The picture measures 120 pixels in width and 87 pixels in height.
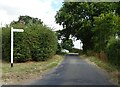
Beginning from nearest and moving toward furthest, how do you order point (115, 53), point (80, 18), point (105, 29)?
1. point (115, 53)
2. point (105, 29)
3. point (80, 18)

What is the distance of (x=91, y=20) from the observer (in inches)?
1718

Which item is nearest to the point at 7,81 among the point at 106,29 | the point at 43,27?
the point at 43,27

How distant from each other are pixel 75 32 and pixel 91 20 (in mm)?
4394

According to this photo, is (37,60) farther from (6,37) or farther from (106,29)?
(106,29)

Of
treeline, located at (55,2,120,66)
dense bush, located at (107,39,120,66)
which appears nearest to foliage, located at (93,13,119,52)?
treeline, located at (55,2,120,66)

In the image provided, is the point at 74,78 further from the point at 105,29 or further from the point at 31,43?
the point at 105,29

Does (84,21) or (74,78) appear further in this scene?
(84,21)

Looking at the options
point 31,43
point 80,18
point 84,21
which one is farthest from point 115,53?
point 80,18

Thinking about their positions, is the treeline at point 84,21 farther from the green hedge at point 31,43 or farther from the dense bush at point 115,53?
the dense bush at point 115,53

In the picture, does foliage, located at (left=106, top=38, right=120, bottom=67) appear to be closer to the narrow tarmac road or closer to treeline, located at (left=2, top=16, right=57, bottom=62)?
the narrow tarmac road

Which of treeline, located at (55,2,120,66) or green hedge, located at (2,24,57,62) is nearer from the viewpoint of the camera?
green hedge, located at (2,24,57,62)

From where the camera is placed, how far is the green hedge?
26609 millimetres

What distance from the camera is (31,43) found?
88.7ft

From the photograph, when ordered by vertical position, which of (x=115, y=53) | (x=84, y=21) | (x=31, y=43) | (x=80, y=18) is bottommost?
(x=115, y=53)
